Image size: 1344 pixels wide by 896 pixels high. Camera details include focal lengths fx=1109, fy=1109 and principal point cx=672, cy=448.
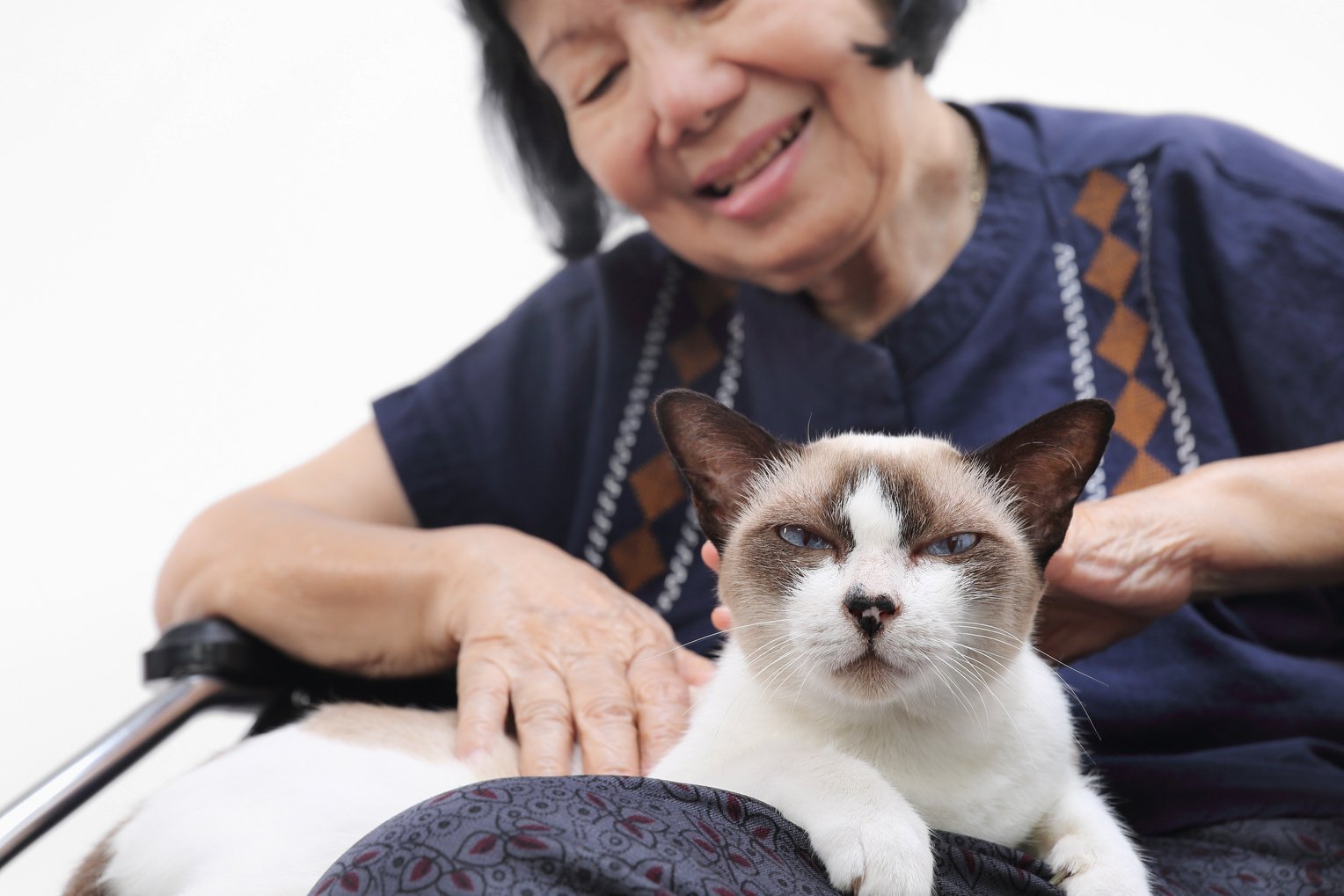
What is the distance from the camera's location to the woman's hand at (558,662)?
4.21ft

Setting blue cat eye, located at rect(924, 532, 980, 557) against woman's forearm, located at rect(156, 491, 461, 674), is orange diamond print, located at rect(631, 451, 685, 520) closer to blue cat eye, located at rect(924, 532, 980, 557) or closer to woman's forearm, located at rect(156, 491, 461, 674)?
woman's forearm, located at rect(156, 491, 461, 674)

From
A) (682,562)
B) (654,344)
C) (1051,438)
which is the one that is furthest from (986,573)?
Answer: (654,344)

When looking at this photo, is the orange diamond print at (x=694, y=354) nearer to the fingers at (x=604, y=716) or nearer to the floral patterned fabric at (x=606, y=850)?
the fingers at (x=604, y=716)

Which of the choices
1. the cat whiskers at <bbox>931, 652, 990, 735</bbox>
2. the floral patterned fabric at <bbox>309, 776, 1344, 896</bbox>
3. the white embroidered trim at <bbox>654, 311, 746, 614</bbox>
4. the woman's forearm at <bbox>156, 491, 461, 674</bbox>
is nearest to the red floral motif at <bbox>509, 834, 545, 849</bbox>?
the floral patterned fabric at <bbox>309, 776, 1344, 896</bbox>

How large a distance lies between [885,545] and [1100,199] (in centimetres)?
86

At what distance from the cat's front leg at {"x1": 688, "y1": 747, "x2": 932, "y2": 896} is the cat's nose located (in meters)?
0.13

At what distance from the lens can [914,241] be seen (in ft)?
5.40

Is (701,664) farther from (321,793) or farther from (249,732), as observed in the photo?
(249,732)

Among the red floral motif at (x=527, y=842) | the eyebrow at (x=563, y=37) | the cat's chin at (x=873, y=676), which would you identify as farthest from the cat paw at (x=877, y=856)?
the eyebrow at (x=563, y=37)

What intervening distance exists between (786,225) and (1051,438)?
0.58 meters

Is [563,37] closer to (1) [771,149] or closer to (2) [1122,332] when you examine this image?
(1) [771,149]

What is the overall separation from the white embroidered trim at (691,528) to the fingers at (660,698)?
26cm

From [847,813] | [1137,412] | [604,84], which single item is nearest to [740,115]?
[604,84]

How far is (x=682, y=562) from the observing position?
5.62 feet
